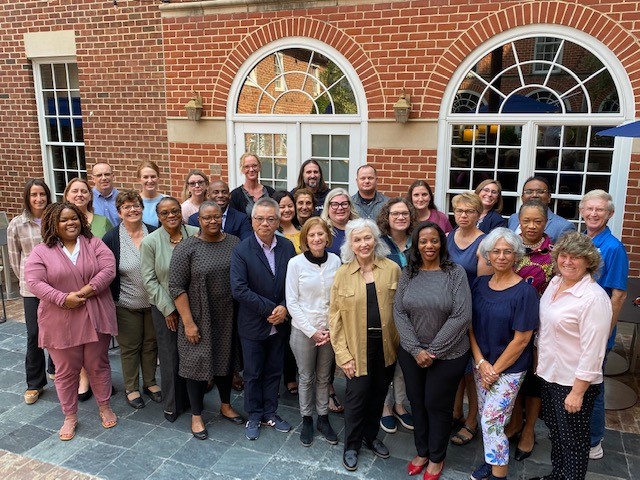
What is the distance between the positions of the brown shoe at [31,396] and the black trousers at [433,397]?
3117 millimetres

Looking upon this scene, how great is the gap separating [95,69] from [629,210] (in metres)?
6.90

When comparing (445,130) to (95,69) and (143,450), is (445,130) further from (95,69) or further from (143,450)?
(95,69)

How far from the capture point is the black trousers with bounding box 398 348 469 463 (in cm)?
307

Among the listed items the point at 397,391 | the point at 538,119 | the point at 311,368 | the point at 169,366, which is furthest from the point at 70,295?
the point at 538,119

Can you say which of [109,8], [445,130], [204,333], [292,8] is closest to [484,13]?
[445,130]

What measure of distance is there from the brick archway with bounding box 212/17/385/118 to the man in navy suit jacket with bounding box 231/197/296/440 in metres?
2.85

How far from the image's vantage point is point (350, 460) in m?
3.34

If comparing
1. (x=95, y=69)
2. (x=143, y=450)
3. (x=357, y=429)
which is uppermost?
(x=95, y=69)

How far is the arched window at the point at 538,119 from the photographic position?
5250mm

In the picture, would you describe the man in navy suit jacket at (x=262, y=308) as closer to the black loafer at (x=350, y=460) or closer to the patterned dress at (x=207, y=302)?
the patterned dress at (x=207, y=302)

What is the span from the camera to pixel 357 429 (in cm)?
Answer: 337

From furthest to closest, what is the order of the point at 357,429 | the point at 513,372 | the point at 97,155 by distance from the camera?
the point at 97,155, the point at 357,429, the point at 513,372

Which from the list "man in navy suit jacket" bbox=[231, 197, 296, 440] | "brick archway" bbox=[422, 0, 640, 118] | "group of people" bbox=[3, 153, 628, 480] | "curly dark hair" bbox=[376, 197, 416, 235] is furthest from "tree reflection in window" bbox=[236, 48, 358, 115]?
"man in navy suit jacket" bbox=[231, 197, 296, 440]

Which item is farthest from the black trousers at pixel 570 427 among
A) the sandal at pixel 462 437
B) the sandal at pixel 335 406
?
the sandal at pixel 335 406
